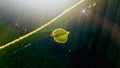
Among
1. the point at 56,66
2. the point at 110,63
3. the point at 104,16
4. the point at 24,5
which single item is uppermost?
the point at 24,5

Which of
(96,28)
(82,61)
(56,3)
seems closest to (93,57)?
(82,61)

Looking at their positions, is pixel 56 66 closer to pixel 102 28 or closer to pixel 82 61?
pixel 82 61

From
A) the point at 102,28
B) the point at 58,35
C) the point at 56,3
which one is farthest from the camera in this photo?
the point at 56,3

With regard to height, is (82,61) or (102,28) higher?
(102,28)

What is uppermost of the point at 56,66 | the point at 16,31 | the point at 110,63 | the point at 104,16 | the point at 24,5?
the point at 24,5

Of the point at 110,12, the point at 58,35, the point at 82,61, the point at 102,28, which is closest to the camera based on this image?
the point at 58,35

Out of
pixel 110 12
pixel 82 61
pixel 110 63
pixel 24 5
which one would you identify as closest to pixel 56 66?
pixel 82 61

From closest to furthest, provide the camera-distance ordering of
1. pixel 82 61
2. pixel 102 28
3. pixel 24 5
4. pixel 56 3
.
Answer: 1. pixel 102 28
2. pixel 82 61
3. pixel 56 3
4. pixel 24 5

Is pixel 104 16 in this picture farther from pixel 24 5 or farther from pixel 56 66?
pixel 24 5

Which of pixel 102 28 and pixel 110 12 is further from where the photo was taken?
pixel 102 28
